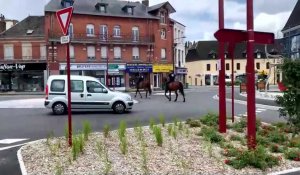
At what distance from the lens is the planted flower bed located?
7023 mm

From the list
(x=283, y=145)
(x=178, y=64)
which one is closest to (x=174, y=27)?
Answer: (x=178, y=64)

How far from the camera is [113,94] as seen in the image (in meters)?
19.1

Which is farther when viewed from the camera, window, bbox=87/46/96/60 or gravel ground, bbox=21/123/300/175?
window, bbox=87/46/96/60

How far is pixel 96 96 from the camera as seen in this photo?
61.1ft

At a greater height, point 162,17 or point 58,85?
point 162,17

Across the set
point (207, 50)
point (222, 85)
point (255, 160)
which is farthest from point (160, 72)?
point (255, 160)

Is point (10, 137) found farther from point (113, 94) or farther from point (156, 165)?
point (113, 94)

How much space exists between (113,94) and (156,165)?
12.1 m

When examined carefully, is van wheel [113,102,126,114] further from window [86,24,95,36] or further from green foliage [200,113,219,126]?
window [86,24,95,36]

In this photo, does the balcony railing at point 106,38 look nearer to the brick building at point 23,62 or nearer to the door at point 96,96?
the brick building at point 23,62

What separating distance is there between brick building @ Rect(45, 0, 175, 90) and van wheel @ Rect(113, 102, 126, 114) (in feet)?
114

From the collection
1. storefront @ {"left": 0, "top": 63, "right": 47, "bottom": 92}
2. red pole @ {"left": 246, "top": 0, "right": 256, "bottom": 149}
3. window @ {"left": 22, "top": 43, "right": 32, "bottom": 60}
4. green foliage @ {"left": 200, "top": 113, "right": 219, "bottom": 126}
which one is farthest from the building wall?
red pole @ {"left": 246, "top": 0, "right": 256, "bottom": 149}

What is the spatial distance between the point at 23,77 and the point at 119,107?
123ft

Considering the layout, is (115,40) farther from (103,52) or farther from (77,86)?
(77,86)
